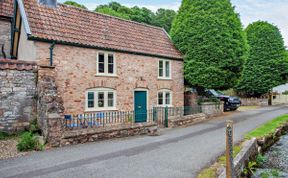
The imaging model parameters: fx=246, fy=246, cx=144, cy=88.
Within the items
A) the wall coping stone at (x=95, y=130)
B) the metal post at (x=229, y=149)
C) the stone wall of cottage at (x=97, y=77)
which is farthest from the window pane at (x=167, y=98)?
the metal post at (x=229, y=149)

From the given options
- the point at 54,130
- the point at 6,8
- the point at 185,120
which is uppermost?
the point at 6,8

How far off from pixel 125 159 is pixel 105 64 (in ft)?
30.4

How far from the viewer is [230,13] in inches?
840

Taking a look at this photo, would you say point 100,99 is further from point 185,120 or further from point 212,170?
point 212,170

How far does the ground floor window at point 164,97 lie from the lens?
2024cm

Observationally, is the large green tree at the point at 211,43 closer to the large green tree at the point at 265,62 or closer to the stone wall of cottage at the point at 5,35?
the large green tree at the point at 265,62

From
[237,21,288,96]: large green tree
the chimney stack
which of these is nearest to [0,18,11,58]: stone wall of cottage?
the chimney stack

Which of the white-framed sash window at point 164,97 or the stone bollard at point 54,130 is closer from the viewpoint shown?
the stone bollard at point 54,130

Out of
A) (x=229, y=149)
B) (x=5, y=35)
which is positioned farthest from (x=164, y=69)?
(x=229, y=149)

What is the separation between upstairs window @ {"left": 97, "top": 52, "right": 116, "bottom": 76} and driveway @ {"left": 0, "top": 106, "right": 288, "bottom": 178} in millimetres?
6118

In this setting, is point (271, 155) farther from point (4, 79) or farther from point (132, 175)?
point (4, 79)

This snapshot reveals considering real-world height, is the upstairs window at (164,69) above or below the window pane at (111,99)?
above

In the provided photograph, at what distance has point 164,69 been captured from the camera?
20.5 metres

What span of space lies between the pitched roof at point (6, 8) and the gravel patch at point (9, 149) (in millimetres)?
11733
